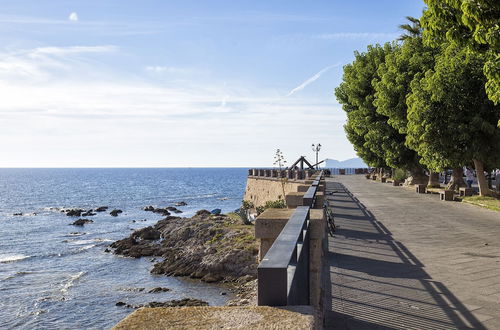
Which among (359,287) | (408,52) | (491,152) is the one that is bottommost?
(359,287)

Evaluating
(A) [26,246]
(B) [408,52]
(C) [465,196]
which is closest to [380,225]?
(C) [465,196]

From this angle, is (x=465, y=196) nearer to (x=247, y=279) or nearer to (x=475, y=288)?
(x=247, y=279)

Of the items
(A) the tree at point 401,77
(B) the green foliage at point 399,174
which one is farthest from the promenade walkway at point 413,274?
(B) the green foliage at point 399,174

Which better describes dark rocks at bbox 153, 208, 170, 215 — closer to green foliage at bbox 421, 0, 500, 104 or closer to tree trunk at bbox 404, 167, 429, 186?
tree trunk at bbox 404, 167, 429, 186

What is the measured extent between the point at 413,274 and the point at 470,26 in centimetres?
544

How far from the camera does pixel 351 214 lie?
17656 millimetres

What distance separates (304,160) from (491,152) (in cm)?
1965

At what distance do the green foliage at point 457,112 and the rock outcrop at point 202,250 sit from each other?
10.1 meters

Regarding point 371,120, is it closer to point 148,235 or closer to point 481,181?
point 481,181

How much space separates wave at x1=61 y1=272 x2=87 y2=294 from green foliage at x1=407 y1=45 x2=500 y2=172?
63.5 feet

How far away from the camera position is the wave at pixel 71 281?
23.9 m

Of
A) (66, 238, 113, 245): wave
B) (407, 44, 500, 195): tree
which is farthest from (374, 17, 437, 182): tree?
(66, 238, 113, 245): wave

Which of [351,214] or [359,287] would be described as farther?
[351,214]

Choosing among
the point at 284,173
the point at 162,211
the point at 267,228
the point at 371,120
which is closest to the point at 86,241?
the point at 284,173
